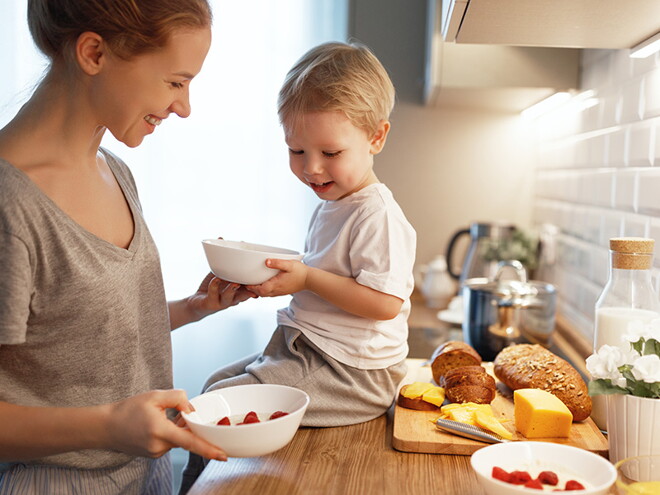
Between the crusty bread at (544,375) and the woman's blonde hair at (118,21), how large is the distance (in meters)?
0.80

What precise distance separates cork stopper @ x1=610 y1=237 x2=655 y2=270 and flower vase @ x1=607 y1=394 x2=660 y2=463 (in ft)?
0.82

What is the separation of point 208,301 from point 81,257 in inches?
13.9

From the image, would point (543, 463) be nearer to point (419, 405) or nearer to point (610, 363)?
point (610, 363)

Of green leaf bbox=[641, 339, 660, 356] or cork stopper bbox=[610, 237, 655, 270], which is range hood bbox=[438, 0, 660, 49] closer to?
cork stopper bbox=[610, 237, 655, 270]

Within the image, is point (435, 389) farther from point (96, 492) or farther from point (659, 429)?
point (96, 492)

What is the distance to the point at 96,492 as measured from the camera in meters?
1.03

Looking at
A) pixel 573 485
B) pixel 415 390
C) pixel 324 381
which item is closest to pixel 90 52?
pixel 324 381

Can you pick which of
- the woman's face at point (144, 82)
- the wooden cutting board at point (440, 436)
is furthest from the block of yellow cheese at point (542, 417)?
the woman's face at point (144, 82)

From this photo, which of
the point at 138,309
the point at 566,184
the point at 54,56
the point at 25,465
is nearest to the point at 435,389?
the point at 138,309

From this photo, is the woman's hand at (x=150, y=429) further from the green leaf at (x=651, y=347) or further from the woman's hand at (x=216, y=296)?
the green leaf at (x=651, y=347)

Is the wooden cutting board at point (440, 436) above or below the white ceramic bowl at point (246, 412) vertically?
below

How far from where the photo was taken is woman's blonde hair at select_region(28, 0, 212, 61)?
36.1 inches

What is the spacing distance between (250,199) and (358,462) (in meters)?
1.78

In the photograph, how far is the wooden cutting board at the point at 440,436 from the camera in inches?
39.1
